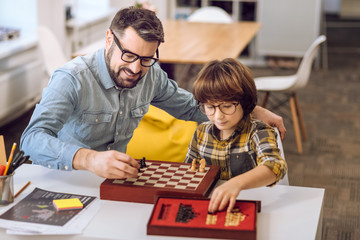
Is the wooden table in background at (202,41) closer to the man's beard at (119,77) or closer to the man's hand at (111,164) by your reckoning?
the man's beard at (119,77)

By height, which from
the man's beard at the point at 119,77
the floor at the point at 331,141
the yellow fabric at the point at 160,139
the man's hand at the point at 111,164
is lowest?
the floor at the point at 331,141

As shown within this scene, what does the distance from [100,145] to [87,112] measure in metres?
0.17

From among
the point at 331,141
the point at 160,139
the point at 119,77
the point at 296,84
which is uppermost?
the point at 119,77

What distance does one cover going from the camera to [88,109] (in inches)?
77.2

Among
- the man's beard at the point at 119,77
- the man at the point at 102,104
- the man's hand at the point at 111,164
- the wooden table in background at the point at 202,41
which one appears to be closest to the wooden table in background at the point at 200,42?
the wooden table in background at the point at 202,41

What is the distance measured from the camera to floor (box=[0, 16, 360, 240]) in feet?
10.2

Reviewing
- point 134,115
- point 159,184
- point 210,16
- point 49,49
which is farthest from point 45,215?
point 210,16

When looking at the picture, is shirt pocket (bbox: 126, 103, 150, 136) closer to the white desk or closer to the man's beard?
the man's beard

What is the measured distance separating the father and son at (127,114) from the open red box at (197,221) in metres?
0.10

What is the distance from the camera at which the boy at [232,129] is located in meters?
1.80

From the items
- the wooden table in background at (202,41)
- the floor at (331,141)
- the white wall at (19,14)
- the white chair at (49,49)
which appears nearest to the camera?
the floor at (331,141)

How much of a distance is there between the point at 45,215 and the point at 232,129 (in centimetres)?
74

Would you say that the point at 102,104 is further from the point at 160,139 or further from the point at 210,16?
the point at 210,16

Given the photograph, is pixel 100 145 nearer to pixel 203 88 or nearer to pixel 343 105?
pixel 203 88
